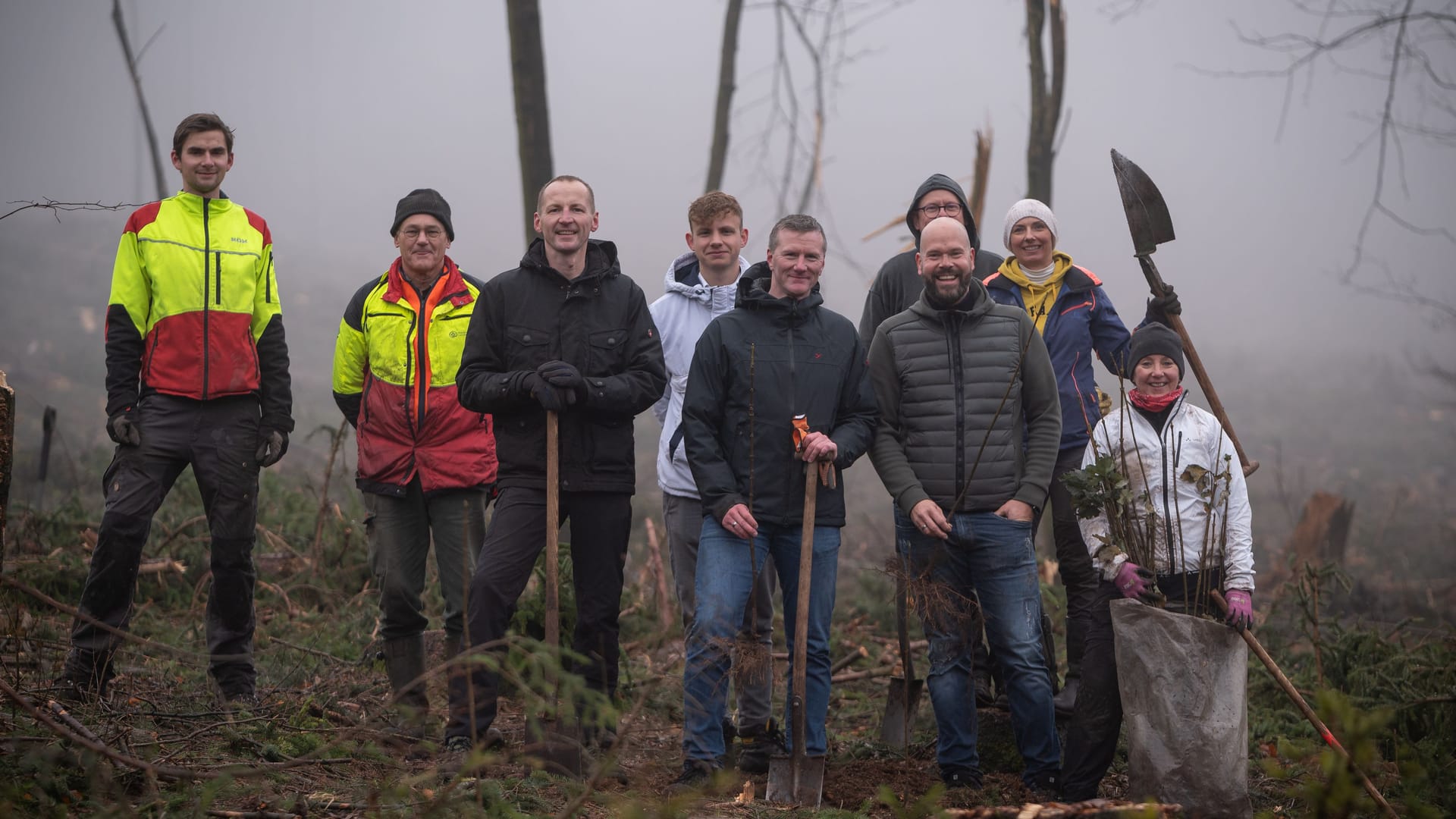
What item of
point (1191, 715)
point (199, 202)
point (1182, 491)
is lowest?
point (1191, 715)

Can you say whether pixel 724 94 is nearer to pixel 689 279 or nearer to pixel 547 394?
pixel 689 279

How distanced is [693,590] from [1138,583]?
1903 mm

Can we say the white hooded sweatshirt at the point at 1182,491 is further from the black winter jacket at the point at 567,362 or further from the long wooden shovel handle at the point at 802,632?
the black winter jacket at the point at 567,362

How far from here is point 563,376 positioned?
417 centimetres

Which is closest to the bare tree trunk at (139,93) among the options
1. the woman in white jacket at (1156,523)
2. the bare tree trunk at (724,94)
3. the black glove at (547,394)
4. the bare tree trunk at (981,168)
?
the bare tree trunk at (724,94)

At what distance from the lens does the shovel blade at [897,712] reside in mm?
5078

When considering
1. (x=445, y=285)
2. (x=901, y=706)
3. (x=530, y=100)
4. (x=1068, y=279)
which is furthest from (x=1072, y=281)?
(x=530, y=100)

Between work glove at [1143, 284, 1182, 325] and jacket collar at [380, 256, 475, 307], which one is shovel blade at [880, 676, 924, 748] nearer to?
work glove at [1143, 284, 1182, 325]

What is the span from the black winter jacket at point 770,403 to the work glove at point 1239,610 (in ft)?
4.62

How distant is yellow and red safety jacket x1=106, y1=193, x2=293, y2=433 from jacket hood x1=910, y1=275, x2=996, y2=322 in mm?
2589

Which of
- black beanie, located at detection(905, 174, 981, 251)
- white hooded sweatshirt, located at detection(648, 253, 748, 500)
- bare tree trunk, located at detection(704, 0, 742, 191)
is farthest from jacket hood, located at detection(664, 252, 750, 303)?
bare tree trunk, located at detection(704, 0, 742, 191)

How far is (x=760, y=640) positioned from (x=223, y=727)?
2.02 metres

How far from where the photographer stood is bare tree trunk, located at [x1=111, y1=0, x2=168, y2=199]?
1272 centimetres

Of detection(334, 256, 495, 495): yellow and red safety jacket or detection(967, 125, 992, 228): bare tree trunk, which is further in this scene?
detection(967, 125, 992, 228): bare tree trunk
